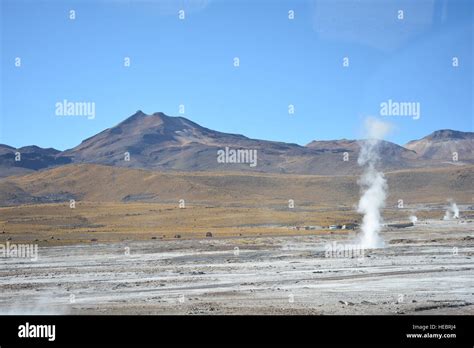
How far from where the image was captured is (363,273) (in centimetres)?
2673

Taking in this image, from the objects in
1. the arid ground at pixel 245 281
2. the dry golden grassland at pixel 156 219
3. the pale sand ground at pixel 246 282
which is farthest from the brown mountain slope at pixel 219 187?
the pale sand ground at pixel 246 282

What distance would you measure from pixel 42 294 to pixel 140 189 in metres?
151

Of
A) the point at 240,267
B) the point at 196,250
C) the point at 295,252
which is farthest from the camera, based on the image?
the point at 196,250

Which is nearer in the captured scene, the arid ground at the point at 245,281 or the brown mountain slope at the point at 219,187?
the arid ground at the point at 245,281

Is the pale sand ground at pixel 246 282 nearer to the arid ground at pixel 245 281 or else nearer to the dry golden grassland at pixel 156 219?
the arid ground at pixel 245 281

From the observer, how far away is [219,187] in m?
167

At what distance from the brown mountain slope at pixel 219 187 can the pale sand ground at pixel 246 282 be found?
10816 cm

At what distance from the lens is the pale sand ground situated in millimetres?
17875

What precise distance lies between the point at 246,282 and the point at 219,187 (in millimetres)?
142586

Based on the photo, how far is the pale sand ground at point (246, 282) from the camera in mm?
17875

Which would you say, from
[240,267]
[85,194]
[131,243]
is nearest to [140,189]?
[85,194]

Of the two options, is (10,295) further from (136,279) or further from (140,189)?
(140,189)
